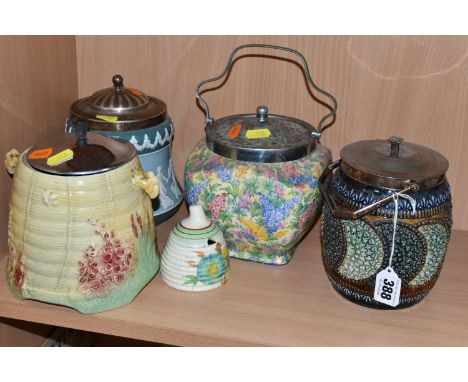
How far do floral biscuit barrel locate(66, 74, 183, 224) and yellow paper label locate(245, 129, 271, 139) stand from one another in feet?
0.56

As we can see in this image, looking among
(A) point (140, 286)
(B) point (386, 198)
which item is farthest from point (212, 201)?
(B) point (386, 198)

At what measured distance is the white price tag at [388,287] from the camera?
2.81ft

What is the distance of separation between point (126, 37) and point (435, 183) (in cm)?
64

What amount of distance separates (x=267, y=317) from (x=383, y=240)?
8.0 inches

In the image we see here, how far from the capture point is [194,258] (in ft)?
3.01

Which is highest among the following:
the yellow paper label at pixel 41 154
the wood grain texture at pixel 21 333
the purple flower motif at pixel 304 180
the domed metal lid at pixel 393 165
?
the domed metal lid at pixel 393 165

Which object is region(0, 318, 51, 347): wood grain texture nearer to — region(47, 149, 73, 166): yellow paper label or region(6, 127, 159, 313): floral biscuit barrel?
region(6, 127, 159, 313): floral biscuit barrel

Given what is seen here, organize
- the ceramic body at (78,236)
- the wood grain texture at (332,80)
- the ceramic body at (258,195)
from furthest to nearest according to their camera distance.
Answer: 1. the wood grain texture at (332,80)
2. the ceramic body at (258,195)
3. the ceramic body at (78,236)

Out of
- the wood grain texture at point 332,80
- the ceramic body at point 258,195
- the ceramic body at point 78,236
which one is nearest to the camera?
the ceramic body at point 78,236

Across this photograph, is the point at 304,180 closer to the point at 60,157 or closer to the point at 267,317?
the point at 267,317

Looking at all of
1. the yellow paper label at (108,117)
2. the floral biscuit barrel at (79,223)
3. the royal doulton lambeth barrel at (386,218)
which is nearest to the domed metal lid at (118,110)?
the yellow paper label at (108,117)

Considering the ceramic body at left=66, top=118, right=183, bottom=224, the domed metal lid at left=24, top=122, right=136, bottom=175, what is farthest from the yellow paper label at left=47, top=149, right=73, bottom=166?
the ceramic body at left=66, top=118, right=183, bottom=224

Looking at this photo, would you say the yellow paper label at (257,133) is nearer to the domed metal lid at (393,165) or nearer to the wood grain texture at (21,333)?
the domed metal lid at (393,165)

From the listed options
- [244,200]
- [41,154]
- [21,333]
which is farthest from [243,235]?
[21,333]
